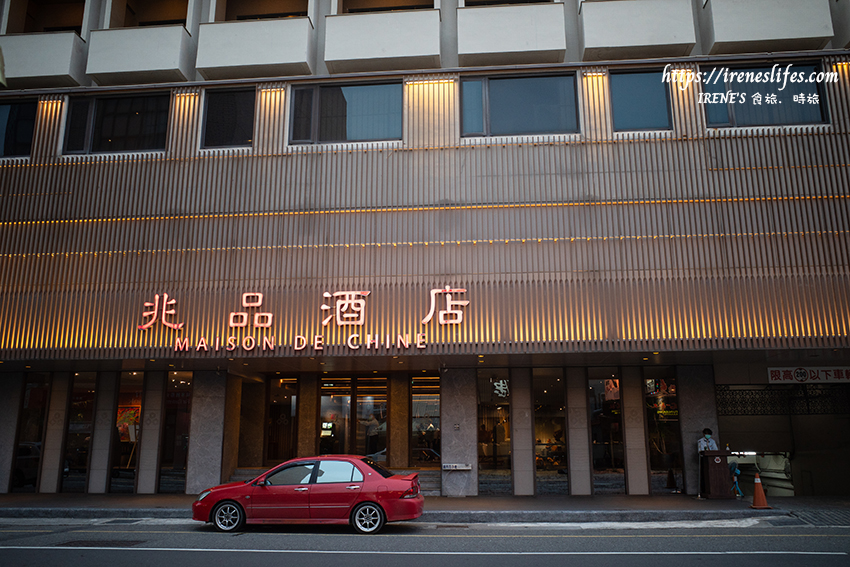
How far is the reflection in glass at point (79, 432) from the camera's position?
17766 mm

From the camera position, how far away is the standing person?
15734 millimetres

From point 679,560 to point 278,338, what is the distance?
9.90 metres

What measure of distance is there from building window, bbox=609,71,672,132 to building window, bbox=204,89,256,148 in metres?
9.64

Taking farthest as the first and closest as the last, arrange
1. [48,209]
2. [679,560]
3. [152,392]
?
[152,392] < [48,209] < [679,560]

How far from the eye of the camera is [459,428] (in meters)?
17.0

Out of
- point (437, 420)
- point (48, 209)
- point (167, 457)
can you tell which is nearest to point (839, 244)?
point (437, 420)

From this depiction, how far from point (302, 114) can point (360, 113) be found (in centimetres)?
158

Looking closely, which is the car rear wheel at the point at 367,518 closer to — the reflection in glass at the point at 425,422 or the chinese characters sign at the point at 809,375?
the reflection in glass at the point at 425,422

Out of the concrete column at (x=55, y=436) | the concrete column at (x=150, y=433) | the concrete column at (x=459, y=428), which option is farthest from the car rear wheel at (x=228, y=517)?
the concrete column at (x=55, y=436)

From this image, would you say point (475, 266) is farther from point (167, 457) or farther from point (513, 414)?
point (167, 457)

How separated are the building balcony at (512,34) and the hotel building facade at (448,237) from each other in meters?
0.06

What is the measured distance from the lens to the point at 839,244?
48.2 feet

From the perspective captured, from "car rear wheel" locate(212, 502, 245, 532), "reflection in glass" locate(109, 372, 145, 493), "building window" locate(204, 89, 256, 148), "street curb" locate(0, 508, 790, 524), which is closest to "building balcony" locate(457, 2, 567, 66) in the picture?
"building window" locate(204, 89, 256, 148)

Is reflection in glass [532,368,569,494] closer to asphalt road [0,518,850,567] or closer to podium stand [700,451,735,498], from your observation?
podium stand [700,451,735,498]
